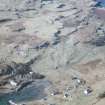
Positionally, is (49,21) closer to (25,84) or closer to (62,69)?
(62,69)

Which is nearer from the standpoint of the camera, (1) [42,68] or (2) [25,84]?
(2) [25,84]

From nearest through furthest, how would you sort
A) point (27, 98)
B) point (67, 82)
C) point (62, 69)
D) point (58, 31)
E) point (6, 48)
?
point (27, 98)
point (67, 82)
point (62, 69)
point (6, 48)
point (58, 31)

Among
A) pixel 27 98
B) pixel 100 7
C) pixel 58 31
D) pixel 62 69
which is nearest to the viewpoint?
pixel 27 98

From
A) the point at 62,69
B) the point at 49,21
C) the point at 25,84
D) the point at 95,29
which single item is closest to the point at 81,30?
the point at 95,29

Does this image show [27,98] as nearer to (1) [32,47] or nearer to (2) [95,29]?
(1) [32,47]

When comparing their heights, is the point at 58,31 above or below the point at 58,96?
above

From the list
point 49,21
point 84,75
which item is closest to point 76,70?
point 84,75
